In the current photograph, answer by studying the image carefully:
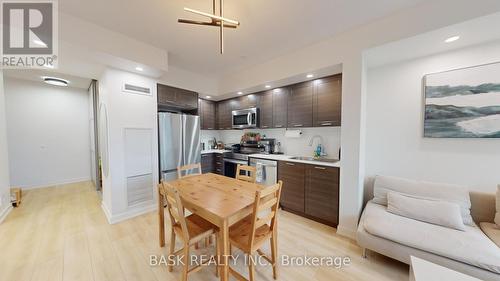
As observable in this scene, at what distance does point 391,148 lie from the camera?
8.23ft

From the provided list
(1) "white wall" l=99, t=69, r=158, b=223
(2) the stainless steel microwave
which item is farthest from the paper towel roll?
(1) "white wall" l=99, t=69, r=158, b=223

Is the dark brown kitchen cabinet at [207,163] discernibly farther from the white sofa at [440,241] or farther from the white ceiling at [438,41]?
the white ceiling at [438,41]

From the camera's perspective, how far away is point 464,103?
2.03 metres

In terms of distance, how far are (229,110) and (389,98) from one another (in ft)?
10.4

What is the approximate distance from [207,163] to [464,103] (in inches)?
168

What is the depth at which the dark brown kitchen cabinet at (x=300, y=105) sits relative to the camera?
2.95 meters

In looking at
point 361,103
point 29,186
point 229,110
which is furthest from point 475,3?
point 29,186

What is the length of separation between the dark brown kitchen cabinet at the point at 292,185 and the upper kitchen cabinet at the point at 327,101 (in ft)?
2.73

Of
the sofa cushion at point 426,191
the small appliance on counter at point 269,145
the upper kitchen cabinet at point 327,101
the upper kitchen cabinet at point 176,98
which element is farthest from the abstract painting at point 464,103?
the upper kitchen cabinet at point 176,98

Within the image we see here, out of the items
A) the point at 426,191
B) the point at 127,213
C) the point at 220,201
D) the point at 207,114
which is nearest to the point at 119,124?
the point at 127,213

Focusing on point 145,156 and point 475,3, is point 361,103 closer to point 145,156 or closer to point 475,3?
point 475,3

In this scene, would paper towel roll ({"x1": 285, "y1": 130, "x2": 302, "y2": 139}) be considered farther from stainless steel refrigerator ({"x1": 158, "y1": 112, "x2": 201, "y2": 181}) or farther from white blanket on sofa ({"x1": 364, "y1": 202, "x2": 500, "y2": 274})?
stainless steel refrigerator ({"x1": 158, "y1": 112, "x2": 201, "y2": 181})

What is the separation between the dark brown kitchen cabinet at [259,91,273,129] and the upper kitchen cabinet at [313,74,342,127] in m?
0.91

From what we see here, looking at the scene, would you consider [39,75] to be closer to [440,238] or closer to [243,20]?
[243,20]
